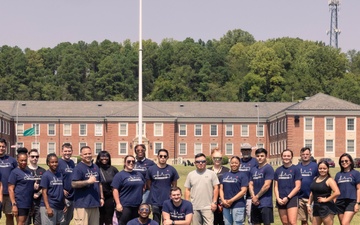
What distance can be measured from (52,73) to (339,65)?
174ft

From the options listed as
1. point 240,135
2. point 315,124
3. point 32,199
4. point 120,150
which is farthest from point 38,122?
point 32,199

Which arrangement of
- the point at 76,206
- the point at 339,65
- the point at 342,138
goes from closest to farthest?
the point at 76,206
the point at 342,138
the point at 339,65

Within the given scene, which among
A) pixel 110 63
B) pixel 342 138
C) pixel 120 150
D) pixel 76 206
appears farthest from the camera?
pixel 110 63

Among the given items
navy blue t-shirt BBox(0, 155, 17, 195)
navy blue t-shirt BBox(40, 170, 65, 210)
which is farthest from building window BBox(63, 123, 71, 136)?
navy blue t-shirt BBox(40, 170, 65, 210)

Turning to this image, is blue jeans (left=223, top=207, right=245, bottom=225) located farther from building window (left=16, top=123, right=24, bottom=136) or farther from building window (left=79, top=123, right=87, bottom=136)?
building window (left=16, top=123, right=24, bottom=136)

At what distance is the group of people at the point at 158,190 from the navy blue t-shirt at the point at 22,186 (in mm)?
21

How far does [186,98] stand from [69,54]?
28.1m

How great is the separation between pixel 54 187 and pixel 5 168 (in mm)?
1897

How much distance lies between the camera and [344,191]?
61.3 feet

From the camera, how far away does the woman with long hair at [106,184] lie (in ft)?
64.0

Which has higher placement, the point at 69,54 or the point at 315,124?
the point at 69,54

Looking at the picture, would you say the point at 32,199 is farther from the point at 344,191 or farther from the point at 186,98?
the point at 186,98

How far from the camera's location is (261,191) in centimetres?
1912

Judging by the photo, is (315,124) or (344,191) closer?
(344,191)
